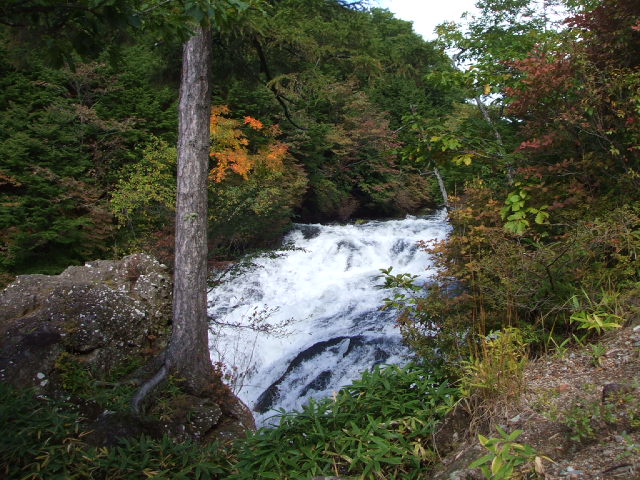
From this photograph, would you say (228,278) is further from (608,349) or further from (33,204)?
(608,349)

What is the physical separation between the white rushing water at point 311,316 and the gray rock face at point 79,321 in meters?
1.31

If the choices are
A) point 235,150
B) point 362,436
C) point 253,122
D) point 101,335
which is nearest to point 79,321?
point 101,335

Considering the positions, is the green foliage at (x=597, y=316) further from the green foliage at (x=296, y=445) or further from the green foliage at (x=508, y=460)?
the green foliage at (x=508, y=460)

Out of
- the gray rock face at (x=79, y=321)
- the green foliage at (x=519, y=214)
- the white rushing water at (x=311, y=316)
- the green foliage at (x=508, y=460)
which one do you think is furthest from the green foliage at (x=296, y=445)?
the green foliage at (x=519, y=214)

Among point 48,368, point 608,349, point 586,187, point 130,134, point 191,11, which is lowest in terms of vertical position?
point 48,368

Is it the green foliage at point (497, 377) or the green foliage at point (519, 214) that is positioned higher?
the green foliage at point (519, 214)

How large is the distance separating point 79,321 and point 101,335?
0.30 m

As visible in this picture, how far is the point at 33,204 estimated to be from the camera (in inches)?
348

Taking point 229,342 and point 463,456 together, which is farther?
point 229,342

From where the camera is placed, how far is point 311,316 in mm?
8102

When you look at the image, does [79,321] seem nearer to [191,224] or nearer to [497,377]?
[191,224]

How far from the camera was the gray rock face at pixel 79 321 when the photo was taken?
480 cm

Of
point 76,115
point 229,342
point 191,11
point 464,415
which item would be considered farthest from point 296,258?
point 191,11

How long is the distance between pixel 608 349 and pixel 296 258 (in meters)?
8.59
